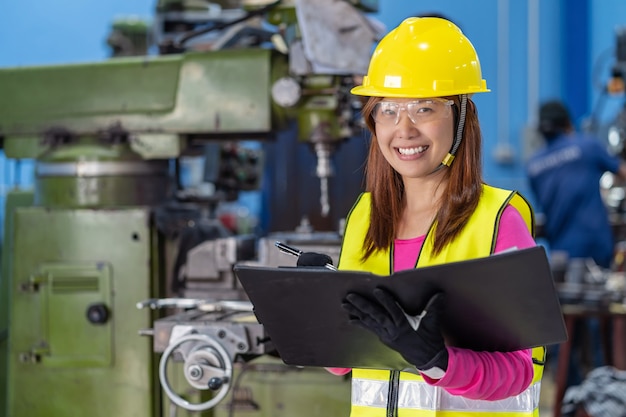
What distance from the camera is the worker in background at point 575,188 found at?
3.72 m

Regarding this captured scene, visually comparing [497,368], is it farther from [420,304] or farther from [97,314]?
[97,314]

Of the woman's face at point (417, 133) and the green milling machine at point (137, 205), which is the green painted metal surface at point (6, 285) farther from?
the woman's face at point (417, 133)

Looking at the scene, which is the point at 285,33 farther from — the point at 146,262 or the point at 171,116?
the point at 146,262

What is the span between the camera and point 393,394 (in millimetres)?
1295

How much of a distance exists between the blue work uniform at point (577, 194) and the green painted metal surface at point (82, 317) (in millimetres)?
2173

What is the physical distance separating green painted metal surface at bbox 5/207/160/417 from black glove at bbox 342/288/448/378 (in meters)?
1.22

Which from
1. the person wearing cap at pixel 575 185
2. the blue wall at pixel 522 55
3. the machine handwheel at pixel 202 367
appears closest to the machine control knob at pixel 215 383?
the machine handwheel at pixel 202 367

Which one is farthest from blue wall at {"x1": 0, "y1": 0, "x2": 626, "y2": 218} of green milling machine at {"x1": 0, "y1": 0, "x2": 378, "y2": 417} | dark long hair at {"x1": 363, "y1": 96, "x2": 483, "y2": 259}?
dark long hair at {"x1": 363, "y1": 96, "x2": 483, "y2": 259}

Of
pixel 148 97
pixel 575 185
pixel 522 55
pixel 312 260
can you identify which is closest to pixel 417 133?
pixel 312 260

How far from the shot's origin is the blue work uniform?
374 cm

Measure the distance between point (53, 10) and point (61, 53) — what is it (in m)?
0.23

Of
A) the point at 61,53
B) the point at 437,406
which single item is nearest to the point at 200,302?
the point at 437,406

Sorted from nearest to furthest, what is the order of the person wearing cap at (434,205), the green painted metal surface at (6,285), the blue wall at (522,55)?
the person wearing cap at (434,205)
the green painted metal surface at (6,285)
the blue wall at (522,55)

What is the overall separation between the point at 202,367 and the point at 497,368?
717 millimetres
